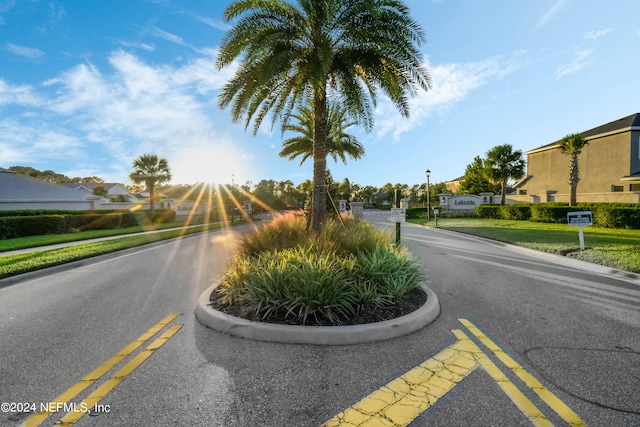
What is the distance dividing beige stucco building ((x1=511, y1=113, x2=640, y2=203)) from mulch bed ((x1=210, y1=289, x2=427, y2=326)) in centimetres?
3057

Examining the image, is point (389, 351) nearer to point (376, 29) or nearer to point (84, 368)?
point (84, 368)

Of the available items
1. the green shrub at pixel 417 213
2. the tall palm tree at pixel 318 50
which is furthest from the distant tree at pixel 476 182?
the tall palm tree at pixel 318 50

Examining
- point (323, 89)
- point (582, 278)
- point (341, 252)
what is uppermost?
point (323, 89)

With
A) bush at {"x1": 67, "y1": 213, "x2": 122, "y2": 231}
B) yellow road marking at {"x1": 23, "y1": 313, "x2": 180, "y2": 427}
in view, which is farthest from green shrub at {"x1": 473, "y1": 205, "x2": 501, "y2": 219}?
bush at {"x1": 67, "y1": 213, "x2": 122, "y2": 231}

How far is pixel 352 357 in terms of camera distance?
3412mm

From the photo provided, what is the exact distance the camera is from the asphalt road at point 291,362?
2521 millimetres

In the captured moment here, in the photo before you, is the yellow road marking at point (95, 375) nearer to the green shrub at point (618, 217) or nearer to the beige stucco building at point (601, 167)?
the green shrub at point (618, 217)

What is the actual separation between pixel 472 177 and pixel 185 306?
210 ft

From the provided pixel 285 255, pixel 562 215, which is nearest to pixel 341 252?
pixel 285 255

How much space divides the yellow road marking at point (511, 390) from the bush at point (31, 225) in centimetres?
2266

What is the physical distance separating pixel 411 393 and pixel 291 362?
1235 millimetres

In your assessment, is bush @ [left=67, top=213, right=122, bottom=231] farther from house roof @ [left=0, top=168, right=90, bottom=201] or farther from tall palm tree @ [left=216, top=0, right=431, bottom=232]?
tall palm tree @ [left=216, top=0, right=431, bottom=232]

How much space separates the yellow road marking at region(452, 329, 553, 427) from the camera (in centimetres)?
242

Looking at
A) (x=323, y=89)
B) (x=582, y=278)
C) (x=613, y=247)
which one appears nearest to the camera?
(x=582, y=278)
